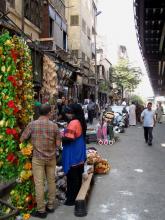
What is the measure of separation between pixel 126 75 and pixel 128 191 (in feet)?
201

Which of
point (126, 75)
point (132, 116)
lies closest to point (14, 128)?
point (132, 116)

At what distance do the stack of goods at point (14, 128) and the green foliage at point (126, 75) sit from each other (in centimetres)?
6186

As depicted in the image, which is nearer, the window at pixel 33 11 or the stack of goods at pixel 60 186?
the stack of goods at pixel 60 186

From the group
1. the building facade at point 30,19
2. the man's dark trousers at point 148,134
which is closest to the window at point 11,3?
the building facade at point 30,19

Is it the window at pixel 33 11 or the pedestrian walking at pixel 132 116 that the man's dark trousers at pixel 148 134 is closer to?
the window at pixel 33 11

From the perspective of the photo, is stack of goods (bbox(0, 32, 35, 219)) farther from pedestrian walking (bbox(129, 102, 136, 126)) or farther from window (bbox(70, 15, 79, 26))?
window (bbox(70, 15, 79, 26))

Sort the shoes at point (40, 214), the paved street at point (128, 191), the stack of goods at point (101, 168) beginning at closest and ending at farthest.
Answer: the shoes at point (40, 214)
the paved street at point (128, 191)
the stack of goods at point (101, 168)

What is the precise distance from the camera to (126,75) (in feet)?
225

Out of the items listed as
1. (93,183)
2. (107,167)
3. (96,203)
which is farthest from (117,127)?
(96,203)

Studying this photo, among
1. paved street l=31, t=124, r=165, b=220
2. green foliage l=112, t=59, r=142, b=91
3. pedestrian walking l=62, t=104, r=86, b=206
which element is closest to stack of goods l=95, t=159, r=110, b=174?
paved street l=31, t=124, r=165, b=220

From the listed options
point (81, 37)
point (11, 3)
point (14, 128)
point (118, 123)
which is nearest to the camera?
point (14, 128)

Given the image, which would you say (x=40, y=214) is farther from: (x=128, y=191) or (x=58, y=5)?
(x=58, y=5)

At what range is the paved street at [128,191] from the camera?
657 centimetres

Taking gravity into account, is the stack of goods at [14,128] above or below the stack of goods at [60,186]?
above
